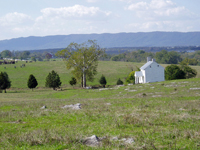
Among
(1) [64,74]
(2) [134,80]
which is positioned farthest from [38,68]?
(2) [134,80]

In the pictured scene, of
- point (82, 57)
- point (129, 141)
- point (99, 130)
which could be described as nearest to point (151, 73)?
point (82, 57)

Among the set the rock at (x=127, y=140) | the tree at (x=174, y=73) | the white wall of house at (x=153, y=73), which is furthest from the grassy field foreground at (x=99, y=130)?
the tree at (x=174, y=73)

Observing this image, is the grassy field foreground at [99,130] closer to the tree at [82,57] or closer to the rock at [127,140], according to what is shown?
the rock at [127,140]

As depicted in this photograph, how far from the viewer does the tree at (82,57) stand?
73312mm

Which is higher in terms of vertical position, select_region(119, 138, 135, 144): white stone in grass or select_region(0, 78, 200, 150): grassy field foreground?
select_region(119, 138, 135, 144): white stone in grass

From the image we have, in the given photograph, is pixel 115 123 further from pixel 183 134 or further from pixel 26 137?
pixel 26 137

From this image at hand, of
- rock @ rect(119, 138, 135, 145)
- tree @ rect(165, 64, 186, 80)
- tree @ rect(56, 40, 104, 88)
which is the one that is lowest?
tree @ rect(165, 64, 186, 80)

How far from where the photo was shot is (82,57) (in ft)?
242

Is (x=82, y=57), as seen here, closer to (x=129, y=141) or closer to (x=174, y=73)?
(x=174, y=73)

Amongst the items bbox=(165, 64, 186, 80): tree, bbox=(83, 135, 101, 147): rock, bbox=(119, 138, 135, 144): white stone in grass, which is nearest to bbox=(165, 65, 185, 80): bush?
bbox=(165, 64, 186, 80): tree

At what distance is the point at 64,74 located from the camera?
388 ft

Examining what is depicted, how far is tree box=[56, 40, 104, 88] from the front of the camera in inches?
2886

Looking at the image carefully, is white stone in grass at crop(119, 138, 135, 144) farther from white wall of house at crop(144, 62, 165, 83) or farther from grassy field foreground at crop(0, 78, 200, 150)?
white wall of house at crop(144, 62, 165, 83)

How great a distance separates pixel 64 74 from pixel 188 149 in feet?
368
